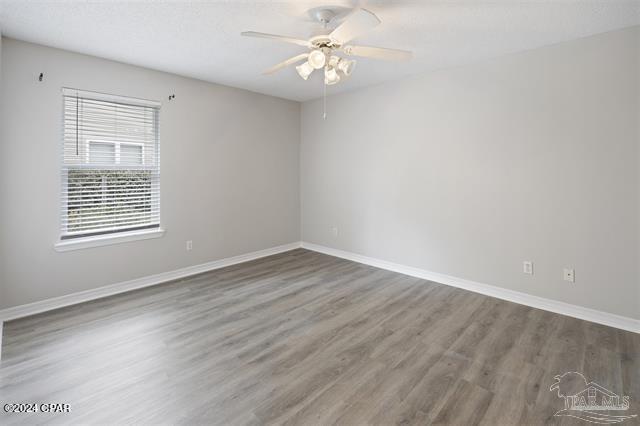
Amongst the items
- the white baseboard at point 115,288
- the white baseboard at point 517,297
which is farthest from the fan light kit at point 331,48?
the white baseboard at point 115,288

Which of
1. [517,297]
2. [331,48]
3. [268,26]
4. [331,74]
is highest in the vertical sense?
[268,26]

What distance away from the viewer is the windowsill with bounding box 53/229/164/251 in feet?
10.0

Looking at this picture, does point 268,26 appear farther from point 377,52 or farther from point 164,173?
point 164,173

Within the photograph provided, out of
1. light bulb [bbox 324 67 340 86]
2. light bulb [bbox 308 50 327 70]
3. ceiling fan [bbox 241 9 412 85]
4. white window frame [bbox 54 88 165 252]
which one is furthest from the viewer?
white window frame [bbox 54 88 165 252]

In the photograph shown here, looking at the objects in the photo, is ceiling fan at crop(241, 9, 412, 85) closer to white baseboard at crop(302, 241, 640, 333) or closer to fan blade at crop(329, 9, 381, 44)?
fan blade at crop(329, 9, 381, 44)

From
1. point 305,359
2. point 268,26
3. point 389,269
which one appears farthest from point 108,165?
point 389,269

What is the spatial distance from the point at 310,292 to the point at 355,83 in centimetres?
277

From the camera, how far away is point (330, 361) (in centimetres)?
218

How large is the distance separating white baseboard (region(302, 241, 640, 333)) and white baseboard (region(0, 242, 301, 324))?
1809 millimetres

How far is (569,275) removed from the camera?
289 centimetres

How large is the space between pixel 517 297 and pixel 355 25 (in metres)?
3.00

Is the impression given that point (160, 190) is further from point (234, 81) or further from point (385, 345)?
point (385, 345)

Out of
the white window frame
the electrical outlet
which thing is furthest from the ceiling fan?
the electrical outlet

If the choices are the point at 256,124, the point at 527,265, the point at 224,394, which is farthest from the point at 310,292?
the point at 256,124
